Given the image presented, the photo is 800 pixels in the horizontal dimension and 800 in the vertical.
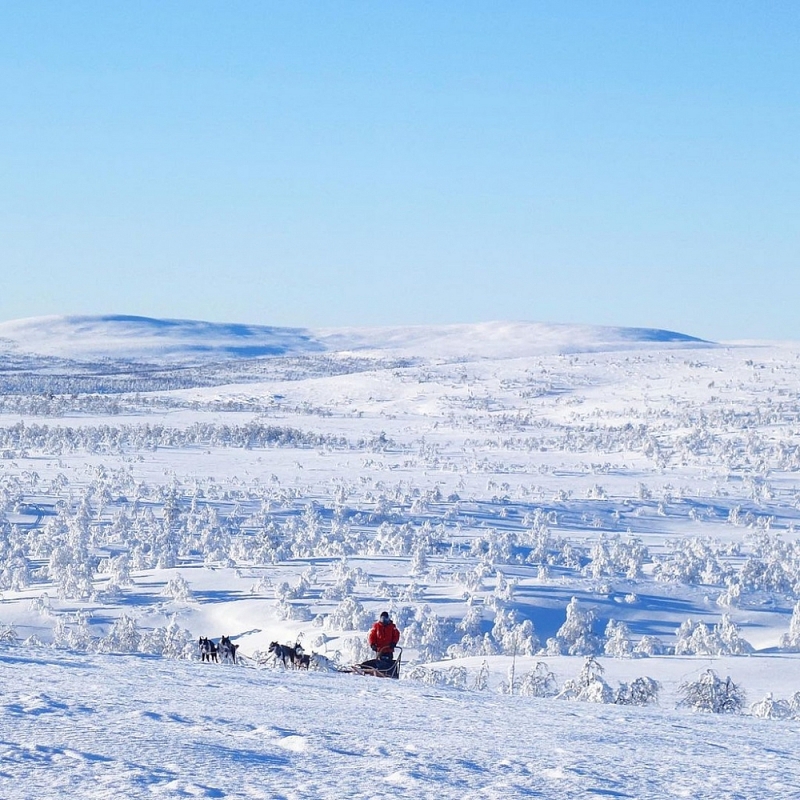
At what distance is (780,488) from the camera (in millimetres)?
66000

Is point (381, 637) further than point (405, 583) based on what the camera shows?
No

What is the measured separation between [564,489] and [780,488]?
45.5 ft

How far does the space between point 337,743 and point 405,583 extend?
28.4 m

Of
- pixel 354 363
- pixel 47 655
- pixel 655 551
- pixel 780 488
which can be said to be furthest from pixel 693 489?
pixel 354 363

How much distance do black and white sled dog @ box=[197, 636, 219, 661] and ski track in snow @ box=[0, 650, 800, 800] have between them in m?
2.18

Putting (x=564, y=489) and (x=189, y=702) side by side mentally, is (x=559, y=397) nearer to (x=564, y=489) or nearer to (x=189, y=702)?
(x=564, y=489)

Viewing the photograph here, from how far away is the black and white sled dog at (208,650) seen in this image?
10.5 metres

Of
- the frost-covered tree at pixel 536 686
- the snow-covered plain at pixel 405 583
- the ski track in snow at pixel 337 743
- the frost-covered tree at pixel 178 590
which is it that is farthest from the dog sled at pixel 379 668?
the frost-covered tree at pixel 178 590

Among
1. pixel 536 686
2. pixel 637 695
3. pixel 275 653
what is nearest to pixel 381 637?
pixel 275 653

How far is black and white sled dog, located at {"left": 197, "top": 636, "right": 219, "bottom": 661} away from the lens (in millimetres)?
10492

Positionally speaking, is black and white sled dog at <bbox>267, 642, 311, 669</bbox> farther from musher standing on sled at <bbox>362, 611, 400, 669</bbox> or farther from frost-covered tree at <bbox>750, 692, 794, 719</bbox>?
frost-covered tree at <bbox>750, 692, 794, 719</bbox>

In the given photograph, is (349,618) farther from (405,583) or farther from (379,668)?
(379,668)

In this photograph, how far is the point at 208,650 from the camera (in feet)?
34.7

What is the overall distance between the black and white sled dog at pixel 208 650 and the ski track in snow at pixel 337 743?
2175 millimetres
